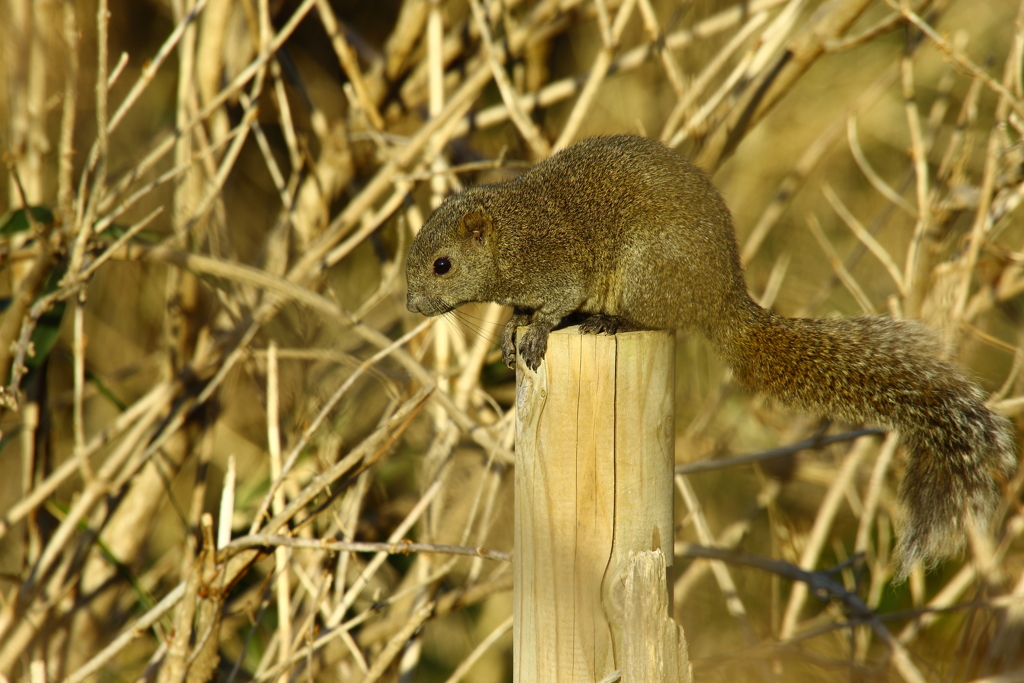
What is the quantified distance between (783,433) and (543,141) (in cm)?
190

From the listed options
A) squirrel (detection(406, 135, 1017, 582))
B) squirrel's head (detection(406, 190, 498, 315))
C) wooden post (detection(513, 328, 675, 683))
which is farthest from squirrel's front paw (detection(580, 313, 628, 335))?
wooden post (detection(513, 328, 675, 683))

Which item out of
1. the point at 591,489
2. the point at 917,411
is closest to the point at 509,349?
the point at 591,489

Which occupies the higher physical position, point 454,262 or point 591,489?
point 454,262

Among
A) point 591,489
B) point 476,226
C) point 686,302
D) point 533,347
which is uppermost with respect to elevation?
point 476,226

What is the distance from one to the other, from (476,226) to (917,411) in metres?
1.32

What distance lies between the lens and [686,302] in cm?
227

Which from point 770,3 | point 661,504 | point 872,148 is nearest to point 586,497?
point 661,504

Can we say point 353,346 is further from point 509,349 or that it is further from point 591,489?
point 591,489

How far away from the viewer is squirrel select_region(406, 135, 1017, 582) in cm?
209

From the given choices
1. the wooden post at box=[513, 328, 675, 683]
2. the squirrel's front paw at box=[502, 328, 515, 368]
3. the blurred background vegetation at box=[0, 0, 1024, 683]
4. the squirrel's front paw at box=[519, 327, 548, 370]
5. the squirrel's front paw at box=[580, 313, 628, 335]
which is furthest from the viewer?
the blurred background vegetation at box=[0, 0, 1024, 683]

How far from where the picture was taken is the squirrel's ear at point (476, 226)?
2.47 metres

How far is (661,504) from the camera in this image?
168 centimetres

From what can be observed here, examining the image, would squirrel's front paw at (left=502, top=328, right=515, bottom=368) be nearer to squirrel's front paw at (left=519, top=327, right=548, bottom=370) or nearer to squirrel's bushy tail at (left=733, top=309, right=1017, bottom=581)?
squirrel's front paw at (left=519, top=327, right=548, bottom=370)

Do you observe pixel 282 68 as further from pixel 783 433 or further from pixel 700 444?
pixel 783 433
